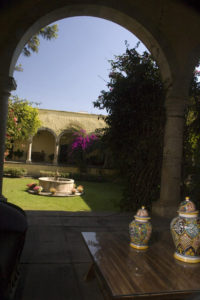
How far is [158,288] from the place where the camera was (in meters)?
1.18

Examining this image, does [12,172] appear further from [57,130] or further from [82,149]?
[57,130]

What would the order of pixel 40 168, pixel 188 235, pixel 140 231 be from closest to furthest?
pixel 188 235
pixel 140 231
pixel 40 168

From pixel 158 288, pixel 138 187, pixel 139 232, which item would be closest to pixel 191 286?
pixel 158 288

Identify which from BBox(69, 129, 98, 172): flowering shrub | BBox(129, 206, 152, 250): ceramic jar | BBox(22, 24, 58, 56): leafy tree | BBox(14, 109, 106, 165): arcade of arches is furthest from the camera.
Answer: BBox(14, 109, 106, 165): arcade of arches

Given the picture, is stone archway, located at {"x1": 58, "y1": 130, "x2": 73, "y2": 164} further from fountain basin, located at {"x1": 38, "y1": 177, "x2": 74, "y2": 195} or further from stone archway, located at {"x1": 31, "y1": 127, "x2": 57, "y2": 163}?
fountain basin, located at {"x1": 38, "y1": 177, "x2": 74, "y2": 195}

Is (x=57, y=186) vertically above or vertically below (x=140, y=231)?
below

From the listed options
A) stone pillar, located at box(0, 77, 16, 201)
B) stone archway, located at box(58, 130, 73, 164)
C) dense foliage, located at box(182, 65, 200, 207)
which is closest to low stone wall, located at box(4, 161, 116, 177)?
stone archway, located at box(58, 130, 73, 164)

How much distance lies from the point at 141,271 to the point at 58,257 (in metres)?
1.13

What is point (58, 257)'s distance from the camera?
88.2 inches

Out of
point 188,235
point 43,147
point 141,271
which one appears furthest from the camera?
point 43,147

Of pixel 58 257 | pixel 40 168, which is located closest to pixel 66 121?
pixel 40 168

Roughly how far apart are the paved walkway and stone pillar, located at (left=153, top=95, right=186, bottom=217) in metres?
0.47

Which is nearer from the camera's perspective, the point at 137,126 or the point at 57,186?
the point at 137,126

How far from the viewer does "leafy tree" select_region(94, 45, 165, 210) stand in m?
4.36
